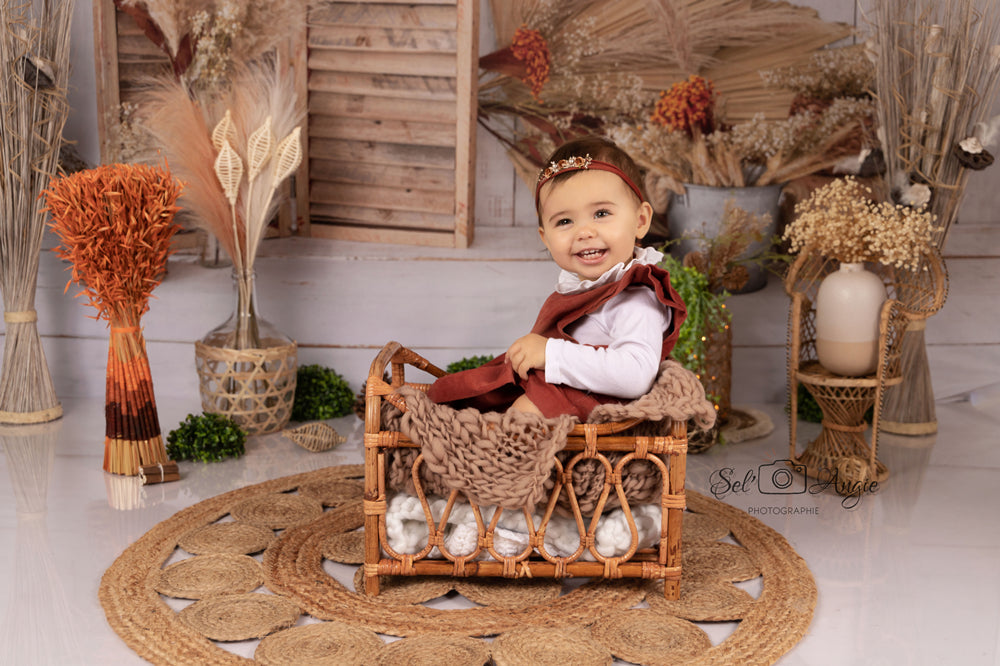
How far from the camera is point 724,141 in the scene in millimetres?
3078

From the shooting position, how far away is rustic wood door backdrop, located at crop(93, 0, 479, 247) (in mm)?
3021

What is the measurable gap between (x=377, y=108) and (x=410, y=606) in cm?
184

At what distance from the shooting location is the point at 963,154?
8.54 feet

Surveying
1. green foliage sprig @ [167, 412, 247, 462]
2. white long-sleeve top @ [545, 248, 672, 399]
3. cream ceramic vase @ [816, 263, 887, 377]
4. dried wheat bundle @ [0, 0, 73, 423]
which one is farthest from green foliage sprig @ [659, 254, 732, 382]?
dried wheat bundle @ [0, 0, 73, 423]

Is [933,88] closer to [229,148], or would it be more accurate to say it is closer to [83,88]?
[229,148]

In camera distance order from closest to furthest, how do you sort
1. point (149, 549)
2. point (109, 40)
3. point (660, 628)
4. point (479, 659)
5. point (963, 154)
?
point (479, 659) < point (660, 628) < point (149, 549) < point (963, 154) < point (109, 40)

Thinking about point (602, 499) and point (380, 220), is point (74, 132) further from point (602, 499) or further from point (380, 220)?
point (602, 499)

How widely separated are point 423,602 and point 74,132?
2.16 metres

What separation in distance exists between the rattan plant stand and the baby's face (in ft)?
2.88

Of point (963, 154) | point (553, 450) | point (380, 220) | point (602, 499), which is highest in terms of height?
point (963, 154)

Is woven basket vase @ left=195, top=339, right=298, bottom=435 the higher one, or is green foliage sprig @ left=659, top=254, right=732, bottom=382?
green foliage sprig @ left=659, top=254, right=732, bottom=382

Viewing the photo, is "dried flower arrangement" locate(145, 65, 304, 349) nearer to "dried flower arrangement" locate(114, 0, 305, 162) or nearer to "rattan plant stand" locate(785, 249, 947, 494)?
"dried flower arrangement" locate(114, 0, 305, 162)

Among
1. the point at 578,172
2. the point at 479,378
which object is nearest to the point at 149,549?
the point at 479,378

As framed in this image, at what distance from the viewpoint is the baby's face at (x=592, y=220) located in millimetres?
1942
